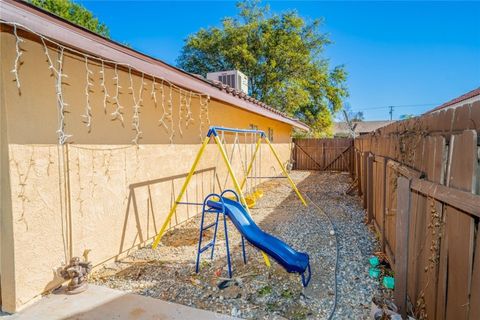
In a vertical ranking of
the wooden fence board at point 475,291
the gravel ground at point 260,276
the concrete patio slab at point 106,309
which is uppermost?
the wooden fence board at point 475,291

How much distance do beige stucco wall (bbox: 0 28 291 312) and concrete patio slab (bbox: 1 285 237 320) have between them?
167mm

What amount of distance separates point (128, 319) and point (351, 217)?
190 inches

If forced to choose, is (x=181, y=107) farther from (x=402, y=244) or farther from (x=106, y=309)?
(x=402, y=244)

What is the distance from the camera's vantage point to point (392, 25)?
12234mm

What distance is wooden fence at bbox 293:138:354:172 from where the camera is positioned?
50.5 feet

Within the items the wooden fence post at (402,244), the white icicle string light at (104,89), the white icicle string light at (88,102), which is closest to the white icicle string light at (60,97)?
the white icicle string light at (88,102)

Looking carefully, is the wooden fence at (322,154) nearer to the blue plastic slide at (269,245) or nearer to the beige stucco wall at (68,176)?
the beige stucco wall at (68,176)

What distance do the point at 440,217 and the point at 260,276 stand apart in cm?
211

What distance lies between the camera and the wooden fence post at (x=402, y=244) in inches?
94.1

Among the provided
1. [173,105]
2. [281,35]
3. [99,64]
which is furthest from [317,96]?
[99,64]

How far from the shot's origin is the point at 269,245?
3.13 metres

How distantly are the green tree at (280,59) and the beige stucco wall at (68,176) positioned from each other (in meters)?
15.7

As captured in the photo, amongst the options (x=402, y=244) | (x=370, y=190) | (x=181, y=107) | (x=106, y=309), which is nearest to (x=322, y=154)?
(x=370, y=190)

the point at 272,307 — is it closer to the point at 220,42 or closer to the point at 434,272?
the point at 434,272
